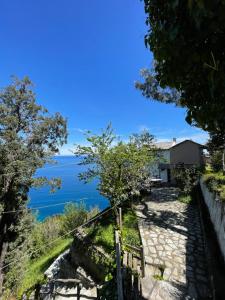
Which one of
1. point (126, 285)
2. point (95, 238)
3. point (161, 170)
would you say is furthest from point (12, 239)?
point (161, 170)

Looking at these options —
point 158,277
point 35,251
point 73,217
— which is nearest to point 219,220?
point 158,277

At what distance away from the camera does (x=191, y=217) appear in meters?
13.7

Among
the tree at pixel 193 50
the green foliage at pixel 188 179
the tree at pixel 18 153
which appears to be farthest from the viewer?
the green foliage at pixel 188 179

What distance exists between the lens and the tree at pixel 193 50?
1.97 m

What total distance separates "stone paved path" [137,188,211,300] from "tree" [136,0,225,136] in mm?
5882

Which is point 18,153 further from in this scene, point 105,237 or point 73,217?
point 73,217

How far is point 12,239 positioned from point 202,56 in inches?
709

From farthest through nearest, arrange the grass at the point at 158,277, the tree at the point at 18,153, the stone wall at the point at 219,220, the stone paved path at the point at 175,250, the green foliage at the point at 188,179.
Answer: the green foliage at the point at 188,179 < the tree at the point at 18,153 < the stone wall at the point at 219,220 < the grass at the point at 158,277 < the stone paved path at the point at 175,250

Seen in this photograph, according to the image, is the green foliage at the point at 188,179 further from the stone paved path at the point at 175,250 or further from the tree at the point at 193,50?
the tree at the point at 193,50

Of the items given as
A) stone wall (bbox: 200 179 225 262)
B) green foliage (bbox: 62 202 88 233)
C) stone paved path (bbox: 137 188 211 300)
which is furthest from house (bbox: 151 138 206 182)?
stone wall (bbox: 200 179 225 262)

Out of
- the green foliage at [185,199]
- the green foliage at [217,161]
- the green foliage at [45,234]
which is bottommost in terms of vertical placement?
the green foliage at [45,234]

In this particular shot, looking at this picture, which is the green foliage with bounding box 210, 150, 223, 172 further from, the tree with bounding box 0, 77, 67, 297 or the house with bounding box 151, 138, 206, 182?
the tree with bounding box 0, 77, 67, 297

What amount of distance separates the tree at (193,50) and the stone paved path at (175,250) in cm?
588

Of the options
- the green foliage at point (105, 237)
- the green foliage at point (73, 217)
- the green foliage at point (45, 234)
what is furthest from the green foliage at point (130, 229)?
the green foliage at point (45, 234)
